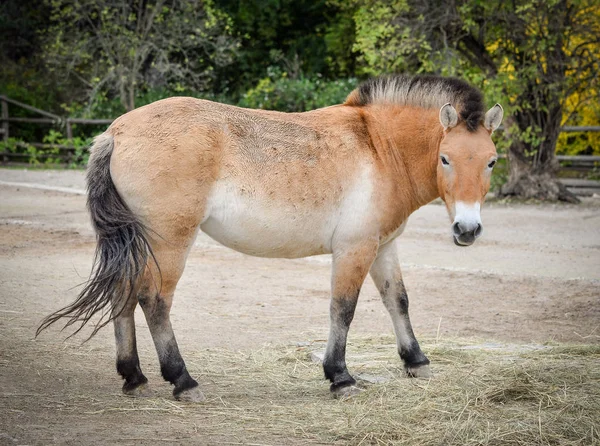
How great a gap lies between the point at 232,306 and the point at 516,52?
11.6 meters

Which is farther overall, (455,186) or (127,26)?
(127,26)

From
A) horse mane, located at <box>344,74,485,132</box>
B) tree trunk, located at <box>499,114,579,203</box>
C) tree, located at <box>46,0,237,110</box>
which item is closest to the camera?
horse mane, located at <box>344,74,485,132</box>

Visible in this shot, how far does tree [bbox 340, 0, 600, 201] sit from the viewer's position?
1638 centimetres

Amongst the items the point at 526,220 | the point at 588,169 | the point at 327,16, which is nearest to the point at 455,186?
the point at 526,220

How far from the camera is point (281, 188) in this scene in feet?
17.3

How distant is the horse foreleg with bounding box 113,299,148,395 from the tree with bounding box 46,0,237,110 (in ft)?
61.8

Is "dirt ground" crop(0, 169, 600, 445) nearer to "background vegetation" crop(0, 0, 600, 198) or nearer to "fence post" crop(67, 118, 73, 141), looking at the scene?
"background vegetation" crop(0, 0, 600, 198)

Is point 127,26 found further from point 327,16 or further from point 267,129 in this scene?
point 267,129

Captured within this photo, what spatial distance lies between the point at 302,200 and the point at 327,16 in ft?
81.5

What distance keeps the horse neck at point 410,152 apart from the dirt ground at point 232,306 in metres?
1.72

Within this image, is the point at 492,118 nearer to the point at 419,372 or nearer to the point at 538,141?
the point at 419,372

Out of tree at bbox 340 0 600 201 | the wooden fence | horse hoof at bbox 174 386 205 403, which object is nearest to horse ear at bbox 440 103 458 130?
horse hoof at bbox 174 386 205 403

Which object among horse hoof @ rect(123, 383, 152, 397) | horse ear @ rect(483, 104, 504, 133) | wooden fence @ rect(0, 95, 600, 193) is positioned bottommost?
wooden fence @ rect(0, 95, 600, 193)

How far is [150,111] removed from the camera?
5172 mm
